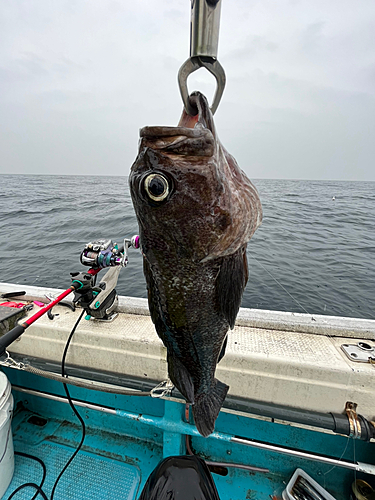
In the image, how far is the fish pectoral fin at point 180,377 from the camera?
1.79 metres

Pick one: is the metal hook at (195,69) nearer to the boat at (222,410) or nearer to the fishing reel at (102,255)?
the fishing reel at (102,255)

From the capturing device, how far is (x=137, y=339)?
282 cm

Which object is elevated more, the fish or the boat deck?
the fish

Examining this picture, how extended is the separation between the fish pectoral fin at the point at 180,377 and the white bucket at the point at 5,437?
6.38 feet

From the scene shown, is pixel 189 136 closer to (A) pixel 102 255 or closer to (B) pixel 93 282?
(A) pixel 102 255

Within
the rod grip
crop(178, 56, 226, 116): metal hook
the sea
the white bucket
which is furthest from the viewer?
the sea

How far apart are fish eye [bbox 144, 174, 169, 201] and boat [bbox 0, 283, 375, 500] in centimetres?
187

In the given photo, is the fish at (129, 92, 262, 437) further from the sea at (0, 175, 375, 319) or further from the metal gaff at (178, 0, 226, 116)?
the sea at (0, 175, 375, 319)

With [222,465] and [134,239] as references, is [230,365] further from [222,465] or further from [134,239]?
[134,239]

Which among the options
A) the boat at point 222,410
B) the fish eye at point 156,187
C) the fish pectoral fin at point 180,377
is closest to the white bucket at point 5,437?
the boat at point 222,410

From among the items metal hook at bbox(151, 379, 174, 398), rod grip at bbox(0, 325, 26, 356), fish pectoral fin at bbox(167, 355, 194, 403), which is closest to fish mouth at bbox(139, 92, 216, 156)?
fish pectoral fin at bbox(167, 355, 194, 403)

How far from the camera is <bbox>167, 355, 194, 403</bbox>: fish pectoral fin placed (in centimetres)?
179

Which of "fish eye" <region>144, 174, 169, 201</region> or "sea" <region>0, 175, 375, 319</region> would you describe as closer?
"fish eye" <region>144, 174, 169, 201</region>

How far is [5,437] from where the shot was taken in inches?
104
